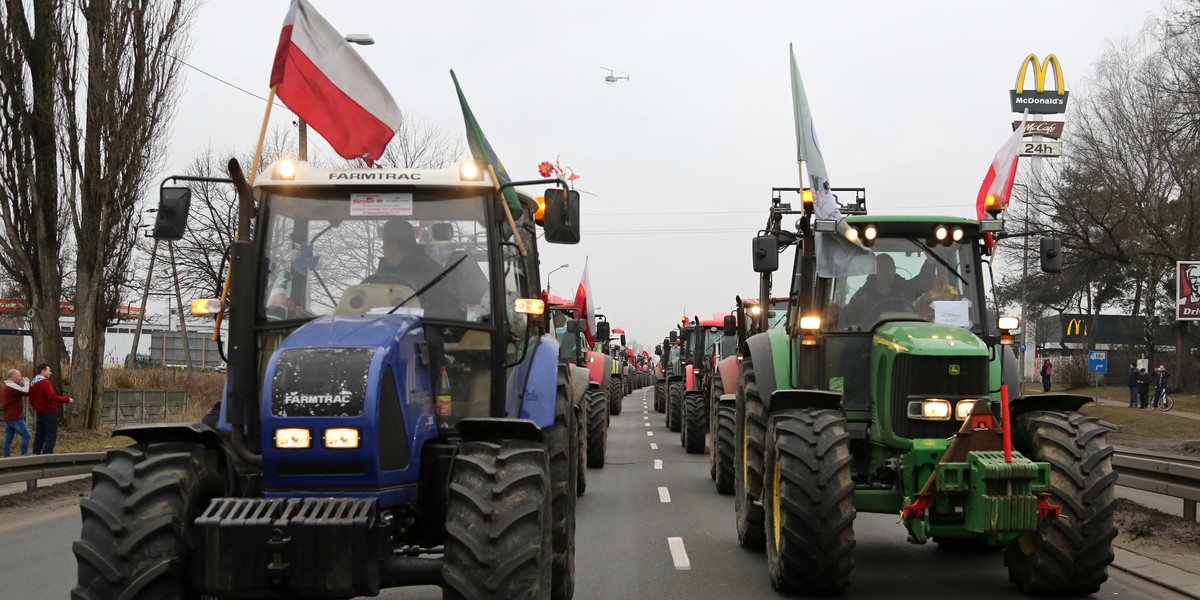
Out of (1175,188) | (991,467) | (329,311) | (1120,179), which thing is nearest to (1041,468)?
(991,467)

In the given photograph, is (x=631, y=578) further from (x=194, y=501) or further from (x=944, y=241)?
(x=194, y=501)

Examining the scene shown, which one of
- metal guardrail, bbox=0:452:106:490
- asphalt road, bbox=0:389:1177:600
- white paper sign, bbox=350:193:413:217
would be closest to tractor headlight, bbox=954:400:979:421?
asphalt road, bbox=0:389:1177:600

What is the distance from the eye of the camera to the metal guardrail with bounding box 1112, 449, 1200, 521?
1126cm

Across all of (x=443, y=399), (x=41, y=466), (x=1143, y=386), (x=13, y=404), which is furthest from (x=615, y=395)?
(x=443, y=399)

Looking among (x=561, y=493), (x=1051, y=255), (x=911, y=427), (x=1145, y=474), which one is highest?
(x=1051, y=255)

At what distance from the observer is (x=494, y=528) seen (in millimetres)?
5797

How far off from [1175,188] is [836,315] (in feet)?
145

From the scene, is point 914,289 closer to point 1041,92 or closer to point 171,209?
point 171,209

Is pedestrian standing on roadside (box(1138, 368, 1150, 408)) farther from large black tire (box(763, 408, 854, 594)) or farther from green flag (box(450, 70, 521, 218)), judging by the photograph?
green flag (box(450, 70, 521, 218))

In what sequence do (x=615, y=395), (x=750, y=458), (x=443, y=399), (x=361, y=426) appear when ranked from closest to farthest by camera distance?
(x=361, y=426), (x=443, y=399), (x=750, y=458), (x=615, y=395)

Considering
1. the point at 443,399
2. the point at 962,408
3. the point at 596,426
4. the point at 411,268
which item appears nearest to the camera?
the point at 443,399

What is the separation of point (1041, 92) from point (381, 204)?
164 feet

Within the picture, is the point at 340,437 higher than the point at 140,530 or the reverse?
higher

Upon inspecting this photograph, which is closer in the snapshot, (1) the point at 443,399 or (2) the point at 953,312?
(1) the point at 443,399
